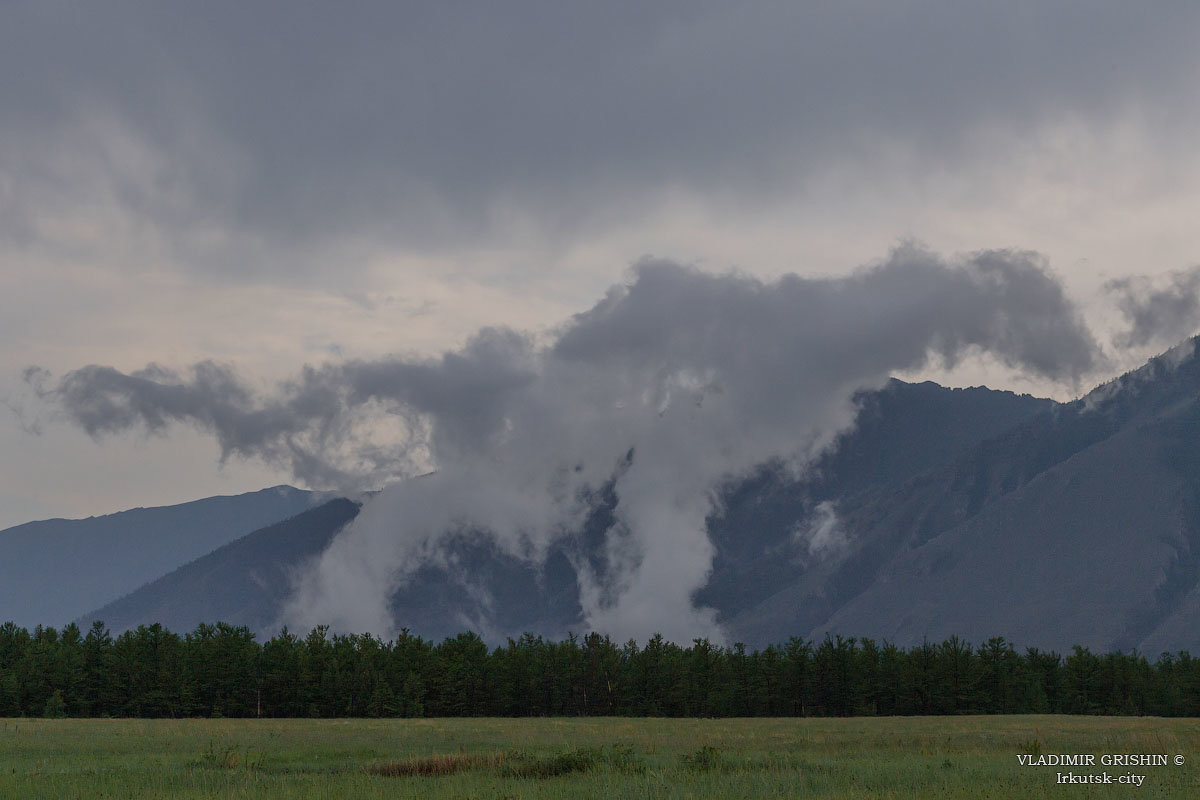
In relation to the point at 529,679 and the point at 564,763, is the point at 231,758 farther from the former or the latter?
the point at 529,679

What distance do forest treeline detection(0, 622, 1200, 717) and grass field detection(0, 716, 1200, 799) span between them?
4653 centimetres

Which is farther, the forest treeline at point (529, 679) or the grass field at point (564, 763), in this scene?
the forest treeline at point (529, 679)

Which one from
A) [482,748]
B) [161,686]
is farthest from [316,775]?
[161,686]

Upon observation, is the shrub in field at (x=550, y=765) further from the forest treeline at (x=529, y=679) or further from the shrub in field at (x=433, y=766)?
the forest treeline at (x=529, y=679)

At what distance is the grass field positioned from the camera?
122 ft

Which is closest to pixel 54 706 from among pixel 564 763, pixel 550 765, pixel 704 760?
pixel 550 765

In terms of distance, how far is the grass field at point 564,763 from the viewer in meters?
37.2

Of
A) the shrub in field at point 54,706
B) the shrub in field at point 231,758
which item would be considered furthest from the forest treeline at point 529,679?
the shrub in field at point 231,758

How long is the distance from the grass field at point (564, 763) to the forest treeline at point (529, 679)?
46.5 meters

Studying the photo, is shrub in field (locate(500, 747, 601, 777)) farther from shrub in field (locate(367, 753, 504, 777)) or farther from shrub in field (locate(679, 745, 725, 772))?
shrub in field (locate(679, 745, 725, 772))

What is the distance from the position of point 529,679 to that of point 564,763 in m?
88.9

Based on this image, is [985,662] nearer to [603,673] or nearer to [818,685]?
[818,685]

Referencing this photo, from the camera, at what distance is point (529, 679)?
433 ft

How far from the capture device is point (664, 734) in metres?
69.4
